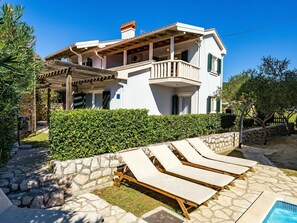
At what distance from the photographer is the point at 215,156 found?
8.56 meters

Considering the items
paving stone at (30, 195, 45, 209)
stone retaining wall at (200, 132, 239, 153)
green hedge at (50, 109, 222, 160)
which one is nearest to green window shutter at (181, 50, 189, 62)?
stone retaining wall at (200, 132, 239, 153)

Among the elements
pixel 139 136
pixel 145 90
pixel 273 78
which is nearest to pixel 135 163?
pixel 139 136

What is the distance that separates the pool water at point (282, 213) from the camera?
4.75 m

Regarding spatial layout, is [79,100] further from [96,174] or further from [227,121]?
[96,174]

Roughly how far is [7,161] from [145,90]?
9440 millimetres

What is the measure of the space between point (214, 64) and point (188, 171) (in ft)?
42.2

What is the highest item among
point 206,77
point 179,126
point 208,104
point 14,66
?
point 206,77

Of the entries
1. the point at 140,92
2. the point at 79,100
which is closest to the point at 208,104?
the point at 140,92

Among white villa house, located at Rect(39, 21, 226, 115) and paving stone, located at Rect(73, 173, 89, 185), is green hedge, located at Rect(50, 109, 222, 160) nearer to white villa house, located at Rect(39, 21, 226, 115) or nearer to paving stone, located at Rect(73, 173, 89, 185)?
paving stone, located at Rect(73, 173, 89, 185)

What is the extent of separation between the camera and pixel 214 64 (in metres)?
17.0

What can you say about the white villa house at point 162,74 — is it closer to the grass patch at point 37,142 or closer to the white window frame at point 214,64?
the white window frame at point 214,64

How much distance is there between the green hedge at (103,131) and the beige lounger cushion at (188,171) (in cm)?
124

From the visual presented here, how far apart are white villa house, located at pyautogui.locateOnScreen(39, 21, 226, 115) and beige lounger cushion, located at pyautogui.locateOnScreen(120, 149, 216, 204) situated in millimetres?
7054

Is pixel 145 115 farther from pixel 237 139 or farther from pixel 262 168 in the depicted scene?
pixel 237 139
